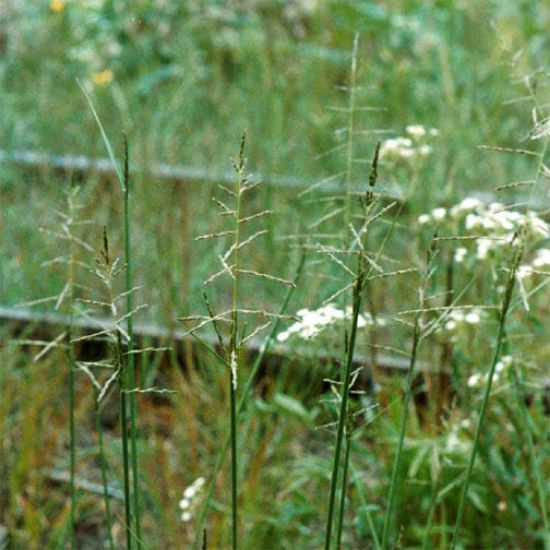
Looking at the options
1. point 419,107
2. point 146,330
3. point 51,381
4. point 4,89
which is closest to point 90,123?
point 4,89

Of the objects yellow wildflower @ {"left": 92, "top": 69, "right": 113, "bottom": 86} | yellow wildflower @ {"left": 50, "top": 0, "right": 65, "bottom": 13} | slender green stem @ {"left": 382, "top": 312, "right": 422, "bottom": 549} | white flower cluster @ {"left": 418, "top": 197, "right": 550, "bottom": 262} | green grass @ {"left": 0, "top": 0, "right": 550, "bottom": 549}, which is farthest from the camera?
yellow wildflower @ {"left": 50, "top": 0, "right": 65, "bottom": 13}

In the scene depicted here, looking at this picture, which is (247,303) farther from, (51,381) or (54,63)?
(54,63)

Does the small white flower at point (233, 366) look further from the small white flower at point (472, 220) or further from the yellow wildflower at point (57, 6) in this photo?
the yellow wildflower at point (57, 6)

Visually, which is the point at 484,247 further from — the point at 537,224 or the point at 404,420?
the point at 404,420

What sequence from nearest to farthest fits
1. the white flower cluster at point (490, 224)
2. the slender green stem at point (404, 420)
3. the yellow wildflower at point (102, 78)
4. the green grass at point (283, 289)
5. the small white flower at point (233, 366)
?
the small white flower at point (233, 366)
the slender green stem at point (404, 420)
the white flower cluster at point (490, 224)
the green grass at point (283, 289)
the yellow wildflower at point (102, 78)

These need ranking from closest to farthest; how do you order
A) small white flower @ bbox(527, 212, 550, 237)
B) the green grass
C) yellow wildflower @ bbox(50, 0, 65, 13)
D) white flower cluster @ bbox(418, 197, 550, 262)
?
small white flower @ bbox(527, 212, 550, 237), white flower cluster @ bbox(418, 197, 550, 262), the green grass, yellow wildflower @ bbox(50, 0, 65, 13)

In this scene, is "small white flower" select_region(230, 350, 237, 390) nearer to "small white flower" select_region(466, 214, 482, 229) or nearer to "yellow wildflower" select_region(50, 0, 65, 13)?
"small white flower" select_region(466, 214, 482, 229)

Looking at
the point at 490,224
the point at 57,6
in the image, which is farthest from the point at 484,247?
the point at 57,6

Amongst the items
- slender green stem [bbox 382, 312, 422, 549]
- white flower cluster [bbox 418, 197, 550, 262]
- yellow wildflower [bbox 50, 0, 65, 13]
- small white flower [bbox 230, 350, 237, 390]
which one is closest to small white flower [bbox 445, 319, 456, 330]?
white flower cluster [bbox 418, 197, 550, 262]

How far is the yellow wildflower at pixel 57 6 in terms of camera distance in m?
6.13

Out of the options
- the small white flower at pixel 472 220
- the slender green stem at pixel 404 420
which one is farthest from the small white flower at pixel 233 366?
the small white flower at pixel 472 220

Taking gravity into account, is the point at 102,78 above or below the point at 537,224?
below

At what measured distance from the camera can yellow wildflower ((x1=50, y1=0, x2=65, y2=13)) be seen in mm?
6129

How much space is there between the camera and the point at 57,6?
6129 millimetres
